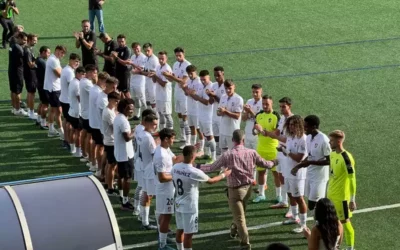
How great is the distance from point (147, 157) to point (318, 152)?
2.75 m

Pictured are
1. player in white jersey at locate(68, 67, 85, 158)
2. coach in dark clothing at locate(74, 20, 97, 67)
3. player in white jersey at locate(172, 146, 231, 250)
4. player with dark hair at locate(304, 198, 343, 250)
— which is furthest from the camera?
coach in dark clothing at locate(74, 20, 97, 67)

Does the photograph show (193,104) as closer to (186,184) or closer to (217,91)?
(217,91)

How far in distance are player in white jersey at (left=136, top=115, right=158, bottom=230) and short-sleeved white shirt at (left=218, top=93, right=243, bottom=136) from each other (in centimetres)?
239

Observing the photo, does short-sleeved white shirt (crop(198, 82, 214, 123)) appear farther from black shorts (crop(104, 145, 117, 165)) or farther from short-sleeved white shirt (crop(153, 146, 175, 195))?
short-sleeved white shirt (crop(153, 146, 175, 195))

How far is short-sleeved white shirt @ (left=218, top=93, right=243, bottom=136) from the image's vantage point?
577 inches

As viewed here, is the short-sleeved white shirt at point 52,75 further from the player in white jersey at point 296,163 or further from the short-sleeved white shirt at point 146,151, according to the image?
the player in white jersey at point 296,163

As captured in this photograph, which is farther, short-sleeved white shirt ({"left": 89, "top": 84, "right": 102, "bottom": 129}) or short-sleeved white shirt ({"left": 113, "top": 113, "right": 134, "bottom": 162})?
short-sleeved white shirt ({"left": 89, "top": 84, "right": 102, "bottom": 129})

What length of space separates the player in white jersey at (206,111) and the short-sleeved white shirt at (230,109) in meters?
0.70

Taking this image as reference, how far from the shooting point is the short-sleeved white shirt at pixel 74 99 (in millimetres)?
15719

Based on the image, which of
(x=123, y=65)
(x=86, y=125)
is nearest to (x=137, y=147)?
(x=86, y=125)

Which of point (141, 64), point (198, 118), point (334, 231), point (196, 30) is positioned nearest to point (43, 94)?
point (141, 64)

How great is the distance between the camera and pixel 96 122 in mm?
14789

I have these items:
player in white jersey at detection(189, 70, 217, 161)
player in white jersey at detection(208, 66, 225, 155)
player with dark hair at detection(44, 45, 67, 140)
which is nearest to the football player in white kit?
player in white jersey at detection(208, 66, 225, 155)

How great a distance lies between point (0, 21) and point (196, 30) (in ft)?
19.7
